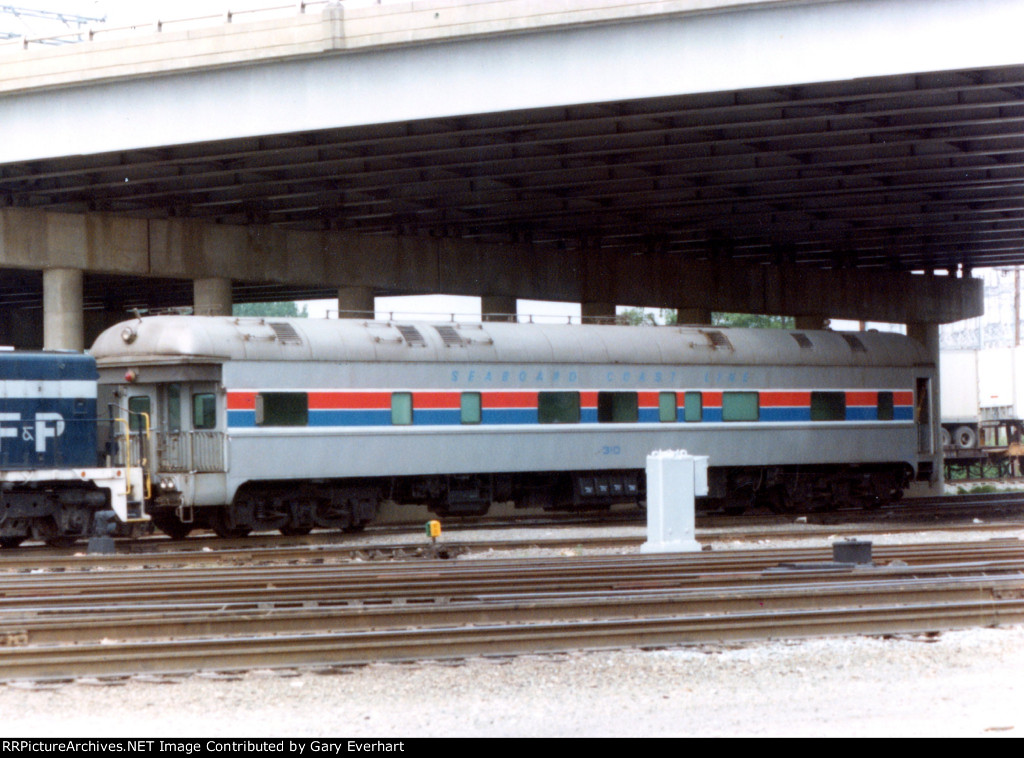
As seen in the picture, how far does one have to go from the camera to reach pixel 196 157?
28219mm

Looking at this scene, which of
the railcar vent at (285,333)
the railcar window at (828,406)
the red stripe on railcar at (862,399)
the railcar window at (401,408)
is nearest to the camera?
the railcar vent at (285,333)

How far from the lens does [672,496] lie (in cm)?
2002

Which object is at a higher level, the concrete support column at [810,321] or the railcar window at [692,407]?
the concrete support column at [810,321]

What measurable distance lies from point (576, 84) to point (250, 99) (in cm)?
683

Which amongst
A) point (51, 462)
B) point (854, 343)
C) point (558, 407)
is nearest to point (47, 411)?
point (51, 462)

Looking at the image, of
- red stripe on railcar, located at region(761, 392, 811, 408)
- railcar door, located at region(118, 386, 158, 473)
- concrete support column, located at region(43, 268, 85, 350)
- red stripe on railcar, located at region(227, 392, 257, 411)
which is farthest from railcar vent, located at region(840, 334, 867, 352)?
concrete support column, located at region(43, 268, 85, 350)

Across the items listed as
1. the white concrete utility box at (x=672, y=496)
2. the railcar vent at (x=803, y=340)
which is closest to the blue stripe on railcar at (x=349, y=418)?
the white concrete utility box at (x=672, y=496)

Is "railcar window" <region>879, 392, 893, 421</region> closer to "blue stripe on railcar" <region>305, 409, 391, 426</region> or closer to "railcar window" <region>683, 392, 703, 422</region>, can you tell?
"railcar window" <region>683, 392, 703, 422</region>

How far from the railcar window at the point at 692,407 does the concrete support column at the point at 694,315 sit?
1462 cm

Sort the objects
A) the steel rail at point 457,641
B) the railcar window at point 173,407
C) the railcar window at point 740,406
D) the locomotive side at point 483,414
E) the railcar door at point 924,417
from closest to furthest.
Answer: the steel rail at point 457,641 → the locomotive side at point 483,414 → the railcar window at point 173,407 → the railcar window at point 740,406 → the railcar door at point 924,417

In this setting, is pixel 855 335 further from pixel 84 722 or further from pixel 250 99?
pixel 84 722

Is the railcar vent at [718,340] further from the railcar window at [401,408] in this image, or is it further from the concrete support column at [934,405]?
the railcar window at [401,408]

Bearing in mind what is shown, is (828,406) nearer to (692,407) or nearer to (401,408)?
(692,407)

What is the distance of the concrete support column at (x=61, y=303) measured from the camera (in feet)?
105
